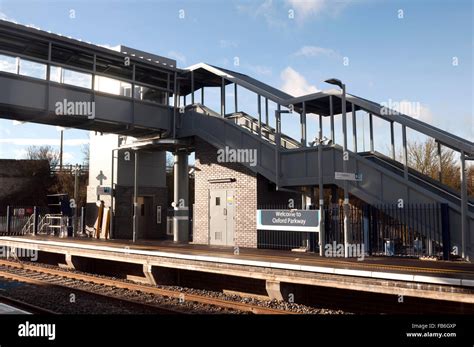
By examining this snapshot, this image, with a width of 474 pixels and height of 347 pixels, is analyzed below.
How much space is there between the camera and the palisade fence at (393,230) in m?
13.7

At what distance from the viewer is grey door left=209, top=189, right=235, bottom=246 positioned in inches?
807

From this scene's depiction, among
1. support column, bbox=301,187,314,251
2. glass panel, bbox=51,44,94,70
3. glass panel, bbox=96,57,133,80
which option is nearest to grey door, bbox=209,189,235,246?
support column, bbox=301,187,314,251

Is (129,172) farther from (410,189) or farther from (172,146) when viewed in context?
(410,189)

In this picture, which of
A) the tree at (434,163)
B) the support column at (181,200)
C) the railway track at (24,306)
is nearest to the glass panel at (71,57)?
the support column at (181,200)

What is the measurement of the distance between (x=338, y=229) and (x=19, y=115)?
13.9 metres

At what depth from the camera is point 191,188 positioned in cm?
4412

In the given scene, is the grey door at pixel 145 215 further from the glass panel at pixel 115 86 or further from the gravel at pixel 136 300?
the gravel at pixel 136 300

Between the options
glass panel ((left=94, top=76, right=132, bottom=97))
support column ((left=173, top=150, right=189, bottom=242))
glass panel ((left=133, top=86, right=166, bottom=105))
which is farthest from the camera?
glass panel ((left=133, top=86, right=166, bottom=105))

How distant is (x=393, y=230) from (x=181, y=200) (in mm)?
11523

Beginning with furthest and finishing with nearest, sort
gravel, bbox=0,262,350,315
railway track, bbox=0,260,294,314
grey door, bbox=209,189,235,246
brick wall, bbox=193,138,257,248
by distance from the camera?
grey door, bbox=209,189,235,246, brick wall, bbox=193,138,257,248, gravel, bbox=0,262,350,315, railway track, bbox=0,260,294,314

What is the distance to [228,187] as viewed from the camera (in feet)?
68.1

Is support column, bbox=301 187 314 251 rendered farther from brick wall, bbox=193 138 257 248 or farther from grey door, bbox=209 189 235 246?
grey door, bbox=209 189 235 246

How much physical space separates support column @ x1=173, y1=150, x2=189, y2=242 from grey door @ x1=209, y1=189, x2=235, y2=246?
94.9 inches

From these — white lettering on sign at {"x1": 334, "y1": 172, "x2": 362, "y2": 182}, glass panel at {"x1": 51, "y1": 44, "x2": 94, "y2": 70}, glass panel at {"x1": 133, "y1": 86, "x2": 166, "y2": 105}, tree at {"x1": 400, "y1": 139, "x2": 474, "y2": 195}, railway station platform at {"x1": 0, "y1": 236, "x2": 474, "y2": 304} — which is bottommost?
railway station platform at {"x1": 0, "y1": 236, "x2": 474, "y2": 304}
